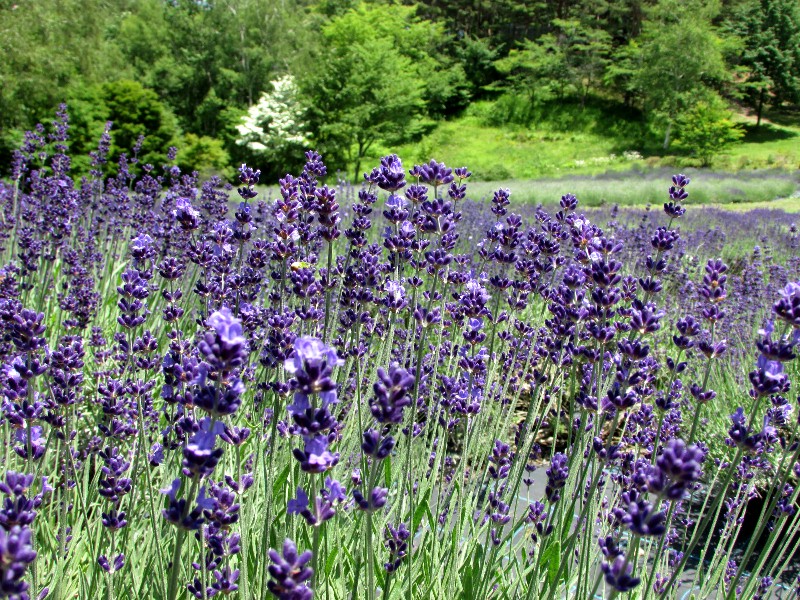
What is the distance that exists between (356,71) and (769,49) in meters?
26.9

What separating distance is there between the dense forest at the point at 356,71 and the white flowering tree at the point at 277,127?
0.09 m

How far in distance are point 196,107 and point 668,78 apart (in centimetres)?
2703

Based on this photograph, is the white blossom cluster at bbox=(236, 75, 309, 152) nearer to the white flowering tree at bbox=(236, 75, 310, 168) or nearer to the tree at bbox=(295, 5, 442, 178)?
the white flowering tree at bbox=(236, 75, 310, 168)

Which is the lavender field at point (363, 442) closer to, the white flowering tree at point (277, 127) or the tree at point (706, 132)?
the white flowering tree at point (277, 127)

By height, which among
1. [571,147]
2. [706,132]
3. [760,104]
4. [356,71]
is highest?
[760,104]

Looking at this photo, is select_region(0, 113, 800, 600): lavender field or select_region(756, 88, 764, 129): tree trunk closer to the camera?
select_region(0, 113, 800, 600): lavender field

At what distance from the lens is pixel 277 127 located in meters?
29.3

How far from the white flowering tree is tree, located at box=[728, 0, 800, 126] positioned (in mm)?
28023

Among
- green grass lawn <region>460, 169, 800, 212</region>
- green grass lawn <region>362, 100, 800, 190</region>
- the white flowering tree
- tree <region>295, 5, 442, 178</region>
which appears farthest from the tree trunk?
the white flowering tree

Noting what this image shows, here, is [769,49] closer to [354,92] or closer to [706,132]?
[706,132]

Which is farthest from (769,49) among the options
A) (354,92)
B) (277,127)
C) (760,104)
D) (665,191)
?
(277,127)

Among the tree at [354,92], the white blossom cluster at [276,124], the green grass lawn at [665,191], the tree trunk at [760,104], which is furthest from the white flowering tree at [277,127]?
the tree trunk at [760,104]

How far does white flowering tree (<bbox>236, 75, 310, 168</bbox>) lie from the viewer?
95.6 feet

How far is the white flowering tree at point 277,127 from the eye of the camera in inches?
1147
